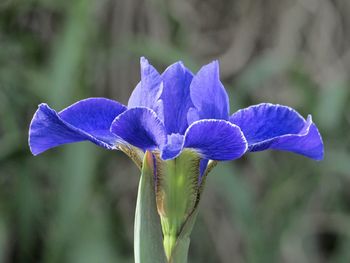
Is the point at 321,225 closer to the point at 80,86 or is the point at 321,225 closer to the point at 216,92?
the point at 80,86

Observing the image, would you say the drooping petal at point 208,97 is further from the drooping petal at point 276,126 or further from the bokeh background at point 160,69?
the bokeh background at point 160,69

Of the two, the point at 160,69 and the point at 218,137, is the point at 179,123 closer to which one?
the point at 218,137

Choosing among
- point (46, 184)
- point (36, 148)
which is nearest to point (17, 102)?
point (46, 184)

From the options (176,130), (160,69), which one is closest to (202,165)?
(176,130)

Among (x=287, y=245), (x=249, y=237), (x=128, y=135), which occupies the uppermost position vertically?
(x=128, y=135)

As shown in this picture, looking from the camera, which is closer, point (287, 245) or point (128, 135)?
point (128, 135)

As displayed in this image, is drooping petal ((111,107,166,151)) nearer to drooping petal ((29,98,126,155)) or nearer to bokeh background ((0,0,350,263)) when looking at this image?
drooping petal ((29,98,126,155))

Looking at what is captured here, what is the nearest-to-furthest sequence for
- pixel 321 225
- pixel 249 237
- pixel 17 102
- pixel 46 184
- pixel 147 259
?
pixel 147 259 < pixel 249 237 < pixel 17 102 < pixel 46 184 < pixel 321 225
